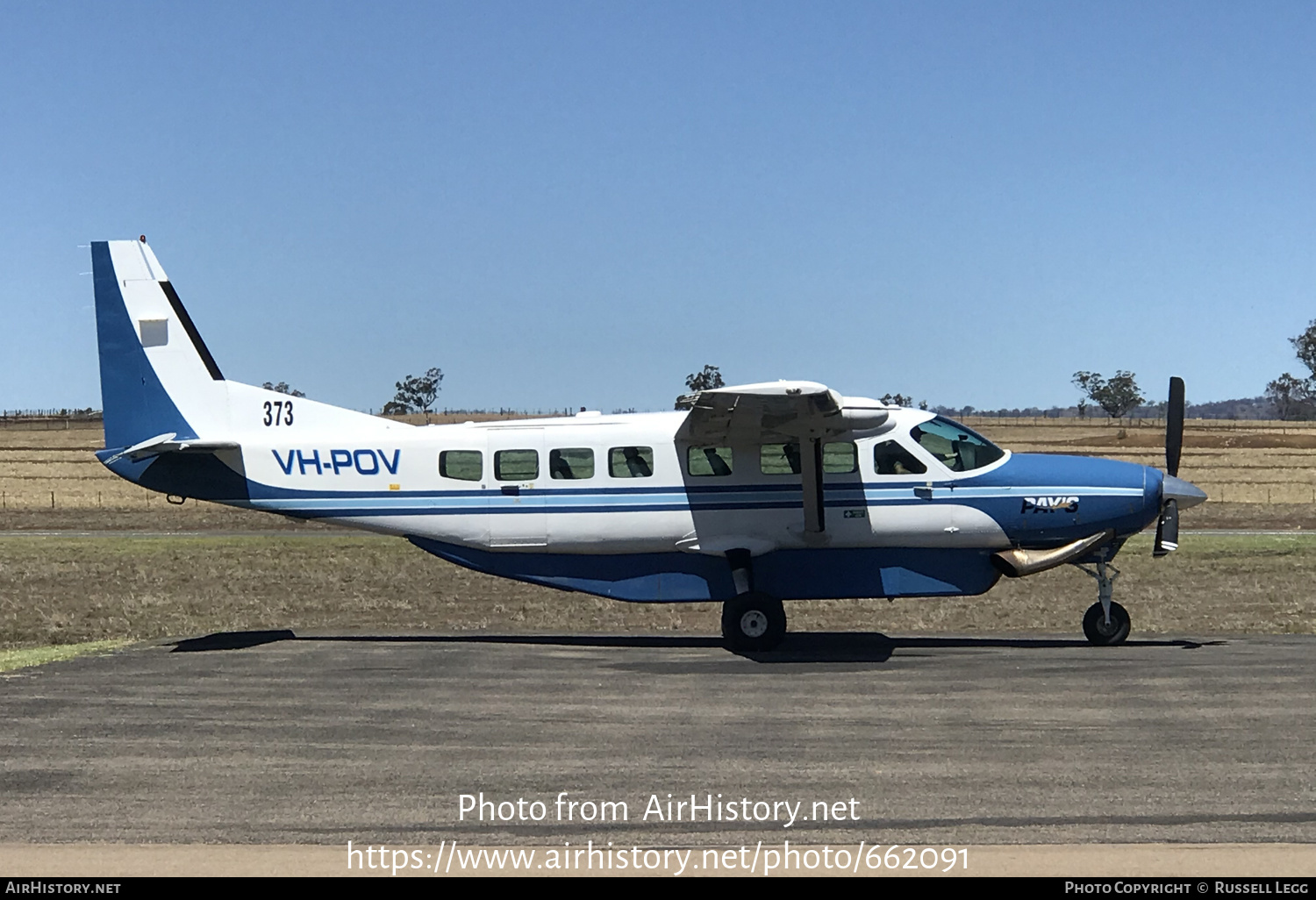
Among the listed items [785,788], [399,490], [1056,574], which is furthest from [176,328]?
[1056,574]

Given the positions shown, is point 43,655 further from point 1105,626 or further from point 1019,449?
point 1019,449

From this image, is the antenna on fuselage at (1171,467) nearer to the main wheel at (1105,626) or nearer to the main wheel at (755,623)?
the main wheel at (1105,626)

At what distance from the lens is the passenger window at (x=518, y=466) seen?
56.7ft

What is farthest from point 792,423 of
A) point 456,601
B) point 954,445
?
point 456,601

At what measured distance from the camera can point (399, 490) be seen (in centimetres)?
1741

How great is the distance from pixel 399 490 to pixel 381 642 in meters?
1.99

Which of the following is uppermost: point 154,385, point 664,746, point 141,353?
point 141,353

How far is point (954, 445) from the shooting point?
17.0 meters

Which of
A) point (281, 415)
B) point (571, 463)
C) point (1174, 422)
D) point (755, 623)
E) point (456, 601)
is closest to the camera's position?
point (755, 623)

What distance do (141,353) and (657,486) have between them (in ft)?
23.6

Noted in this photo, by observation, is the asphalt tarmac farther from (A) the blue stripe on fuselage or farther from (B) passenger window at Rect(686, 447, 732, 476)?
(B) passenger window at Rect(686, 447, 732, 476)

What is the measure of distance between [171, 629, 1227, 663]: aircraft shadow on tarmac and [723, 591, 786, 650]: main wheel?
0.15 meters

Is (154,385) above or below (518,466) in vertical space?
above
